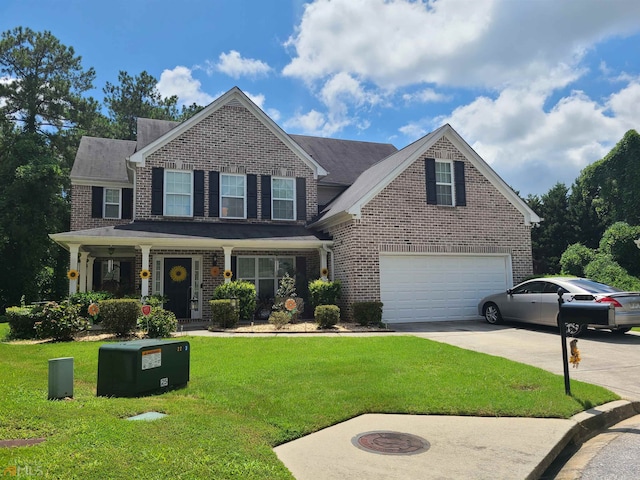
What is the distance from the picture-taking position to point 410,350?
939 cm

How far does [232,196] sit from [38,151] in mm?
16103

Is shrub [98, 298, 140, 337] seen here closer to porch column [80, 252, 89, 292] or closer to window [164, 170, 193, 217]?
window [164, 170, 193, 217]

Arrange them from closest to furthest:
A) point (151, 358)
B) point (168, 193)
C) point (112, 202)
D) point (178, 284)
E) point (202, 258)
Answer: point (151, 358), point (178, 284), point (202, 258), point (168, 193), point (112, 202)

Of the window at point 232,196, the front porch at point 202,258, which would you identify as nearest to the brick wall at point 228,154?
the window at point 232,196

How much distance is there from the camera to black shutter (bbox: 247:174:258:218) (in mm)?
17812

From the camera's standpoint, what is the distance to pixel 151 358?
6160 millimetres

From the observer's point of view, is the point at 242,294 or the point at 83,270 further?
the point at 83,270

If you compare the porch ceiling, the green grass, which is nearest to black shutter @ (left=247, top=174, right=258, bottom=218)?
the porch ceiling

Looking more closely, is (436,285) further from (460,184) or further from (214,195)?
(214,195)

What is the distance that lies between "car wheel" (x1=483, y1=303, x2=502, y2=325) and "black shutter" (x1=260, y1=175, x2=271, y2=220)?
342 inches

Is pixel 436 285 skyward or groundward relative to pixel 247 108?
groundward

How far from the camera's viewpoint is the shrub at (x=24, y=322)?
38.9 feet

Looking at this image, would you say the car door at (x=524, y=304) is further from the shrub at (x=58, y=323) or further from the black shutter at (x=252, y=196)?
the shrub at (x=58, y=323)

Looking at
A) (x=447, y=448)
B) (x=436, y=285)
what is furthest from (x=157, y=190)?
(x=447, y=448)
